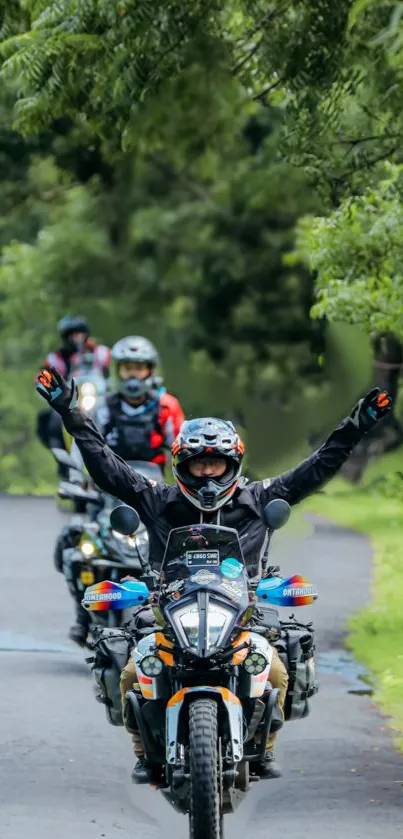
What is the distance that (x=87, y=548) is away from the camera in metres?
14.4

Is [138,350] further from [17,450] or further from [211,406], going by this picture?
[17,450]

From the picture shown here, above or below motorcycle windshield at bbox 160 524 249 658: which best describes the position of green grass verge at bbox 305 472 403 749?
above

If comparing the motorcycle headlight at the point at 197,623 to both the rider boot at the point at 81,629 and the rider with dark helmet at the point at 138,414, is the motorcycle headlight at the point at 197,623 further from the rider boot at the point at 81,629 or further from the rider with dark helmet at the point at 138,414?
the rider boot at the point at 81,629

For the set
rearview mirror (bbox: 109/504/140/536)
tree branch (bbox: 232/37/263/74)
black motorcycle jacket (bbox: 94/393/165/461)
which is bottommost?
rearview mirror (bbox: 109/504/140/536)

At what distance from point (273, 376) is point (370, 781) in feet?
75.2

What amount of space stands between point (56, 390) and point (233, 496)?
3.08 ft

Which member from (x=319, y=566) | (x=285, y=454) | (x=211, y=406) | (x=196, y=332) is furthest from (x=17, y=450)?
(x=285, y=454)

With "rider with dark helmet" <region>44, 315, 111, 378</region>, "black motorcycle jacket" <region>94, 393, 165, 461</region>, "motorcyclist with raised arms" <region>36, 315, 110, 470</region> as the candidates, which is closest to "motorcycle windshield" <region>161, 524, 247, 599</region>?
"black motorcycle jacket" <region>94, 393, 165, 461</region>

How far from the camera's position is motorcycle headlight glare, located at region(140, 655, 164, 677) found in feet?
28.8

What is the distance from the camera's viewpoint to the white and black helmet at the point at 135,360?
14703 millimetres

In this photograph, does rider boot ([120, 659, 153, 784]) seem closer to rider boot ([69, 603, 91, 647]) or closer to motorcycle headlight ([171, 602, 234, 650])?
motorcycle headlight ([171, 602, 234, 650])

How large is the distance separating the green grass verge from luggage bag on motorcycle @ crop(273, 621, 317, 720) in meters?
2.18

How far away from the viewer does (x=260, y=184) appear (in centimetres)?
3856

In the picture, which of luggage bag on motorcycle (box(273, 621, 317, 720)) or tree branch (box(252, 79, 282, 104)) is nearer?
luggage bag on motorcycle (box(273, 621, 317, 720))
